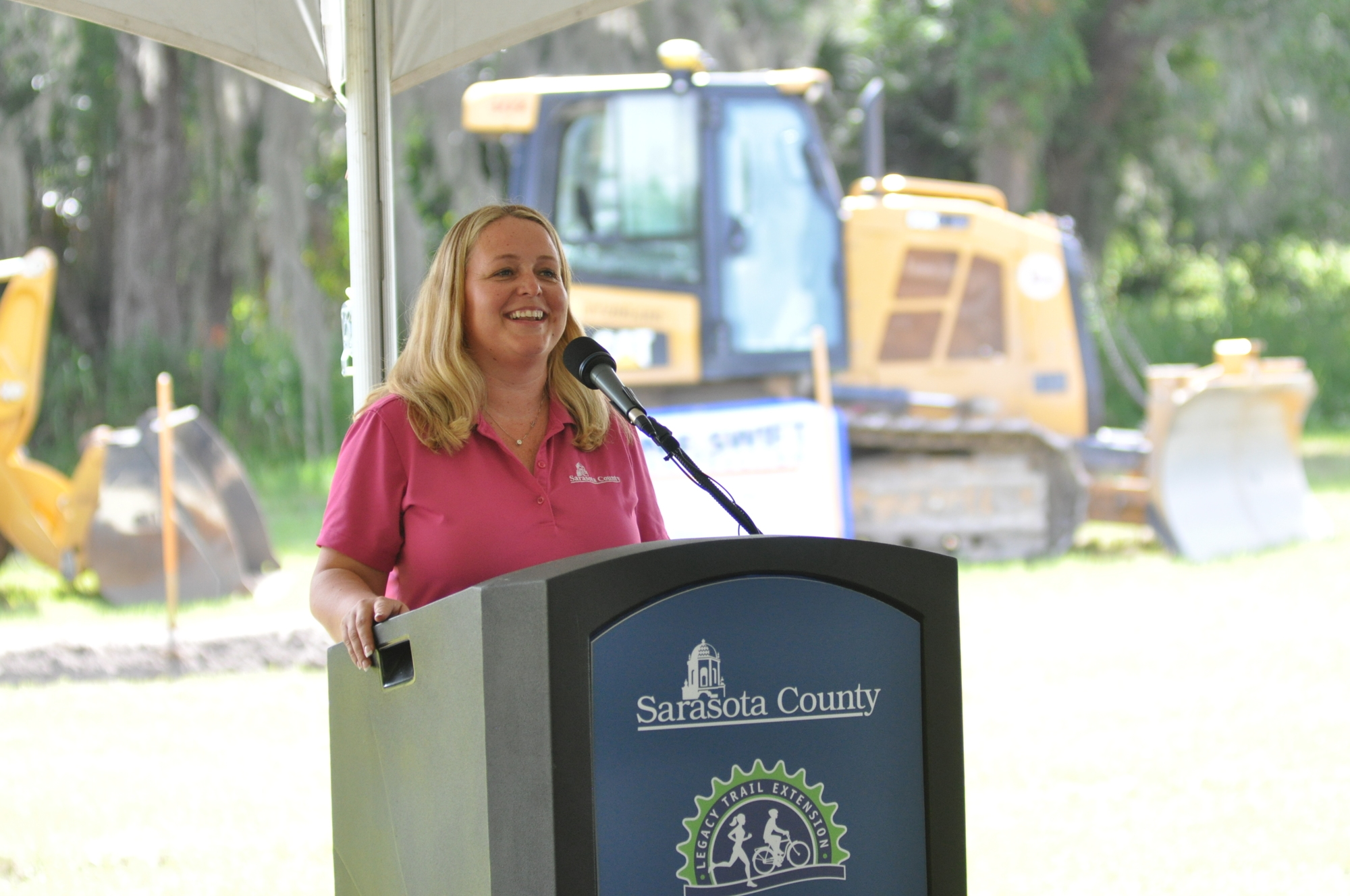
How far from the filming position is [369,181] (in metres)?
2.78

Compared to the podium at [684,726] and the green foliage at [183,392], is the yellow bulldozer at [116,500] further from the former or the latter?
the podium at [684,726]

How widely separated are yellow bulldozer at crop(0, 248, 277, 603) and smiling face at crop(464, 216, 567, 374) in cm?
578

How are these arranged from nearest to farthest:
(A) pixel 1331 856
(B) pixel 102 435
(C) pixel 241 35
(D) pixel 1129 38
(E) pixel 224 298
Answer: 1. (C) pixel 241 35
2. (A) pixel 1331 856
3. (B) pixel 102 435
4. (E) pixel 224 298
5. (D) pixel 1129 38

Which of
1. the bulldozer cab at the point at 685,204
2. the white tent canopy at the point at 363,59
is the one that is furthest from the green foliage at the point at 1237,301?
the white tent canopy at the point at 363,59

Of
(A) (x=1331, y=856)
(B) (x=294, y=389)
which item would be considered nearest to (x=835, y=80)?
(B) (x=294, y=389)

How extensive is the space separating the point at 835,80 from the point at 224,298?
29.1ft

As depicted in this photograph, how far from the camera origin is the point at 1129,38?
17453 mm

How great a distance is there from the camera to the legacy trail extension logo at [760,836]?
1511 millimetres

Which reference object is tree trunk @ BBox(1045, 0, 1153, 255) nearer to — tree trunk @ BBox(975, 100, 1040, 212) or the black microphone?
tree trunk @ BBox(975, 100, 1040, 212)

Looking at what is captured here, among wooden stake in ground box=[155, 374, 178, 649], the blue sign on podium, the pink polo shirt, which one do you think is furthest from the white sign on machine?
the blue sign on podium

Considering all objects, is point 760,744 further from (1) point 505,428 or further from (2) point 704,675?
(1) point 505,428

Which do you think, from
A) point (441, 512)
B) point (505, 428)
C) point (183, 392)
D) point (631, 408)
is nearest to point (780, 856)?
point (631, 408)

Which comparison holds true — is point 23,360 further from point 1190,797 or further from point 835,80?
point 835,80

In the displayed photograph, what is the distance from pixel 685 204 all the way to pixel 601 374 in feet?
21.8
